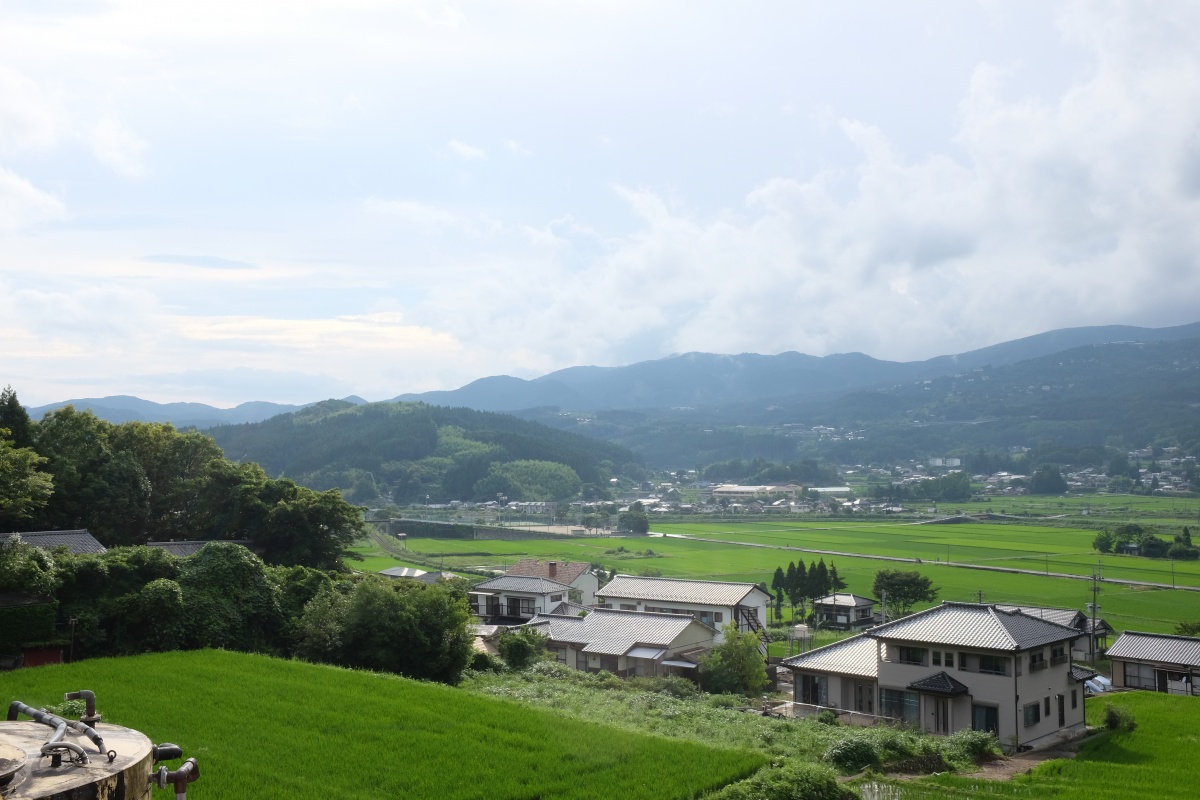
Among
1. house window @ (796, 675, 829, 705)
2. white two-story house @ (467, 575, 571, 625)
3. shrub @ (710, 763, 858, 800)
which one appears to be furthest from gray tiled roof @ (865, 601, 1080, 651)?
white two-story house @ (467, 575, 571, 625)

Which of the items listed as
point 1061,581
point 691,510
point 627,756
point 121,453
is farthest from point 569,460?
point 627,756

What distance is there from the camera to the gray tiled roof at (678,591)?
34.2 metres

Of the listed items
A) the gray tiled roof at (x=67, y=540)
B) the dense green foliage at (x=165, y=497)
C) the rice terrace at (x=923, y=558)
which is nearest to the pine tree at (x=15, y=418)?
the dense green foliage at (x=165, y=497)

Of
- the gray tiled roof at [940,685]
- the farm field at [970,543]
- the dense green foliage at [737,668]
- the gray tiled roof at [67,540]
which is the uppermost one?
the gray tiled roof at [67,540]

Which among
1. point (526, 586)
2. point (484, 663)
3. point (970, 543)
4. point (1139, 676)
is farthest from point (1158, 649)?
point (970, 543)

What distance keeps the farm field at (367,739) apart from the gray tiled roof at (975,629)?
9419mm

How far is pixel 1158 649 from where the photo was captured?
90.8 ft

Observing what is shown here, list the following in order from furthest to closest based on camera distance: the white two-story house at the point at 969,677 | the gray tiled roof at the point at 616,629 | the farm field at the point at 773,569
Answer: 1. the farm field at the point at 773,569
2. the gray tiled roof at the point at 616,629
3. the white two-story house at the point at 969,677

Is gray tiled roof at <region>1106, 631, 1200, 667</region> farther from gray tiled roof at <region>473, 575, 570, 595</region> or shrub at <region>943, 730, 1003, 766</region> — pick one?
gray tiled roof at <region>473, 575, 570, 595</region>

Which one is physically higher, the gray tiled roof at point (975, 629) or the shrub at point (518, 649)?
the gray tiled roof at point (975, 629)

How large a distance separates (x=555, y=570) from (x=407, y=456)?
8971 cm

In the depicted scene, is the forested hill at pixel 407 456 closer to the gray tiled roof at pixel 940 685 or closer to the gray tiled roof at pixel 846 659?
the gray tiled roof at pixel 846 659

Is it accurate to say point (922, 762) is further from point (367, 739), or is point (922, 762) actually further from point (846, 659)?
point (367, 739)

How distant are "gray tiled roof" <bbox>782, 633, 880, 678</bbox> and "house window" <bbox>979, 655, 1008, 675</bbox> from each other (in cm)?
275
